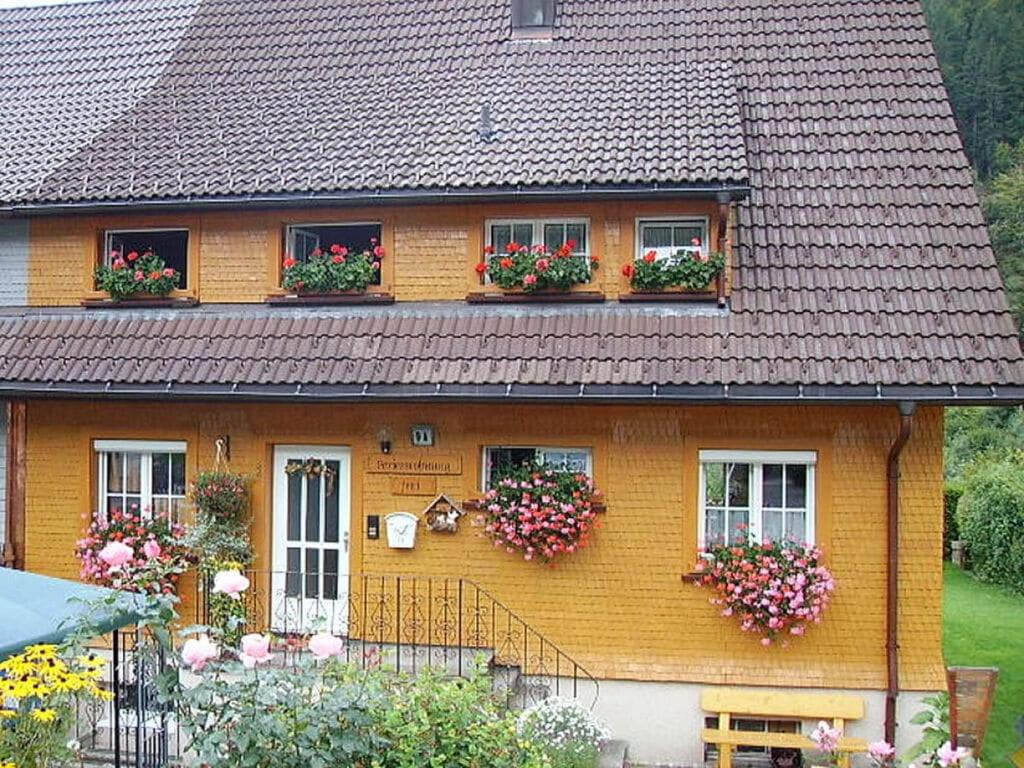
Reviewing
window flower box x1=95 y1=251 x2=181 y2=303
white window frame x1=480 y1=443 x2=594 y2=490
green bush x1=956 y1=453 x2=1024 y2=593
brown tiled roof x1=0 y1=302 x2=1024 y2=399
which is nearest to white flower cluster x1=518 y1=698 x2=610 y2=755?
white window frame x1=480 y1=443 x2=594 y2=490

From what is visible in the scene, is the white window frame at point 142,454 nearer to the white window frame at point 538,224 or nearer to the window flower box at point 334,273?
the window flower box at point 334,273

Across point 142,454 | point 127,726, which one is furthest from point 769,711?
Answer: point 142,454

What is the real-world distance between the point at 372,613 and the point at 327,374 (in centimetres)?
240

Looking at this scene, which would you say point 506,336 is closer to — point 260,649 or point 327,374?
point 327,374

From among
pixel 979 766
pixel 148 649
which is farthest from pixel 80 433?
pixel 979 766

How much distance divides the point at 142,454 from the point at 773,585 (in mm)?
6485

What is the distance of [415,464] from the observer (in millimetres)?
10422

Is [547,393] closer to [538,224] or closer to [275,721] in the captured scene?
[538,224]

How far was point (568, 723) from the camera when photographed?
28.8ft

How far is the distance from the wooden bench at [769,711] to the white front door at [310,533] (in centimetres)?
374

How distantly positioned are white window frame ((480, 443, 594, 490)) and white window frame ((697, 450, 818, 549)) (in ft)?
3.40

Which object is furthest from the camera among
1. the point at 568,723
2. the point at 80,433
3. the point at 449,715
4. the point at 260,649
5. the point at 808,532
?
the point at 80,433

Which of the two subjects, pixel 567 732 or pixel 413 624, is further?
pixel 413 624

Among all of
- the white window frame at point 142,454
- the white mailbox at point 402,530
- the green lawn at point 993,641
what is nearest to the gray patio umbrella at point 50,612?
the white mailbox at point 402,530
